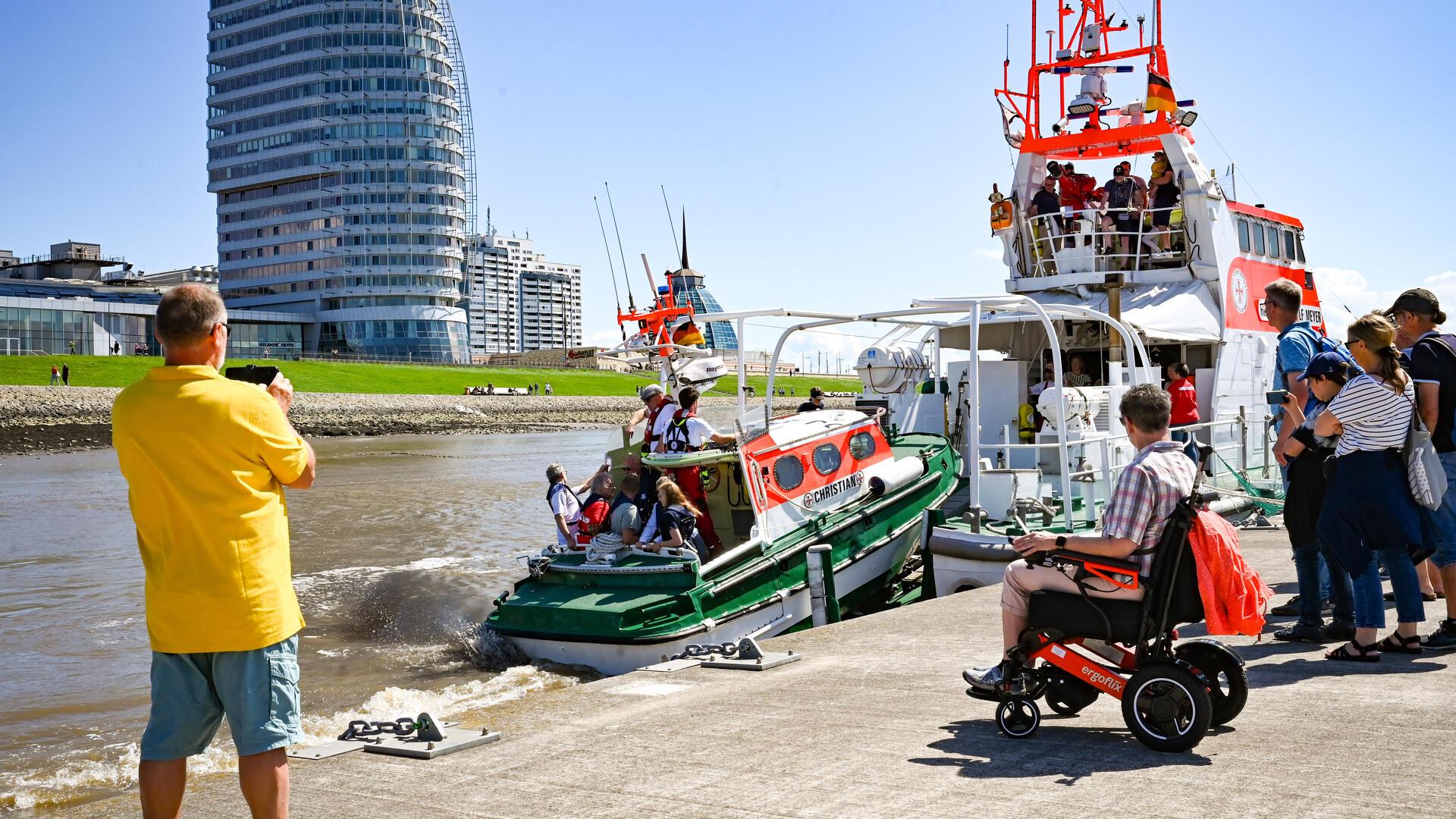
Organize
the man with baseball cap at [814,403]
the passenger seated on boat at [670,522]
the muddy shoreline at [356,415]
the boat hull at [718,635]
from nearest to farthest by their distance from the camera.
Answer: the boat hull at [718,635], the passenger seated on boat at [670,522], the man with baseball cap at [814,403], the muddy shoreline at [356,415]

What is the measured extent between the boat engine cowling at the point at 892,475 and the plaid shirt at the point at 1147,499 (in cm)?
729

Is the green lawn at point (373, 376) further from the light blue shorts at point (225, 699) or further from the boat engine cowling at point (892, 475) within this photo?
the light blue shorts at point (225, 699)

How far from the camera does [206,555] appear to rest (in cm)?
374

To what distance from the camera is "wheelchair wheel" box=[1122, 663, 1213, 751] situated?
4.92 meters

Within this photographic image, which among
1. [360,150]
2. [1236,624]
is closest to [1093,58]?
[1236,624]

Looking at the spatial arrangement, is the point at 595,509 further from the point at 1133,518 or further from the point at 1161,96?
the point at 1161,96

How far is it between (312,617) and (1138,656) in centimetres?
1131

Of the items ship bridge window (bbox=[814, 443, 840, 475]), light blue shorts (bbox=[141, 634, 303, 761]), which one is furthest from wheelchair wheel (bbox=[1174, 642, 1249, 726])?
ship bridge window (bbox=[814, 443, 840, 475])

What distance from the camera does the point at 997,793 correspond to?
464 cm

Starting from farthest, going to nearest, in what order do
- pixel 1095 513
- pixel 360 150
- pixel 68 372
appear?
pixel 360 150
pixel 68 372
pixel 1095 513

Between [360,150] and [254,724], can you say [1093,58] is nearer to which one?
[254,724]

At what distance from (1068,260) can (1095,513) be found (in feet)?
18.4

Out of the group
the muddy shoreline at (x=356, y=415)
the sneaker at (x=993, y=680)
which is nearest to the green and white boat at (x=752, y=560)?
the sneaker at (x=993, y=680)

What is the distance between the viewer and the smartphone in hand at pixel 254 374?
162 inches
